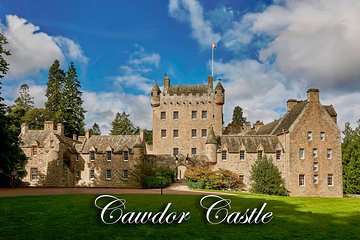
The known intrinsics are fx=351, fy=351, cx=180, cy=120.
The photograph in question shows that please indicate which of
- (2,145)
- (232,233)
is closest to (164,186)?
(2,145)

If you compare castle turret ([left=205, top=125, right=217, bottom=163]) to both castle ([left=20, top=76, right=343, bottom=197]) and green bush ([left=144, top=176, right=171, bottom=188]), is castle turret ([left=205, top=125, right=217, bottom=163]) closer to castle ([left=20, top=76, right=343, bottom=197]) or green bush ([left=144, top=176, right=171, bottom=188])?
castle ([left=20, top=76, right=343, bottom=197])

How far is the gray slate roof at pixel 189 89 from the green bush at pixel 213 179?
16574 millimetres

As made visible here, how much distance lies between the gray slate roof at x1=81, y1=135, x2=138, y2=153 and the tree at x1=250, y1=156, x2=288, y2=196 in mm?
15253

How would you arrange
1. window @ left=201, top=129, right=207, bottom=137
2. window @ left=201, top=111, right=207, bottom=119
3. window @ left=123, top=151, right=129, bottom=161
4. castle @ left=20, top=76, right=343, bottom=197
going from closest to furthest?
castle @ left=20, top=76, right=343, bottom=197, window @ left=123, top=151, right=129, bottom=161, window @ left=201, top=129, right=207, bottom=137, window @ left=201, top=111, right=207, bottom=119

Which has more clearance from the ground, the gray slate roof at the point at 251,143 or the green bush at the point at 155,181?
the gray slate roof at the point at 251,143

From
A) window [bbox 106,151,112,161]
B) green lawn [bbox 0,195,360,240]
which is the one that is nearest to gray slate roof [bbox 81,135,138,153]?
window [bbox 106,151,112,161]

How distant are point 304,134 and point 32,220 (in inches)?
1325

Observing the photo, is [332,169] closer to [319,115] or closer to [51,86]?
[319,115]

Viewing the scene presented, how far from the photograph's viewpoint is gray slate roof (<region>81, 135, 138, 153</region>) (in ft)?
142

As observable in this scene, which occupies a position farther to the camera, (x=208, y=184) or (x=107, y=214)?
(x=208, y=184)

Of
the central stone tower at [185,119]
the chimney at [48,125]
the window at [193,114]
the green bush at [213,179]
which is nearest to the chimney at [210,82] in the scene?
the central stone tower at [185,119]

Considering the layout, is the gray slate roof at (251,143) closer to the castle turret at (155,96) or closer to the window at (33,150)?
the castle turret at (155,96)

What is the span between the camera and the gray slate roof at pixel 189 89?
173 ft

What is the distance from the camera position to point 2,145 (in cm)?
2767
